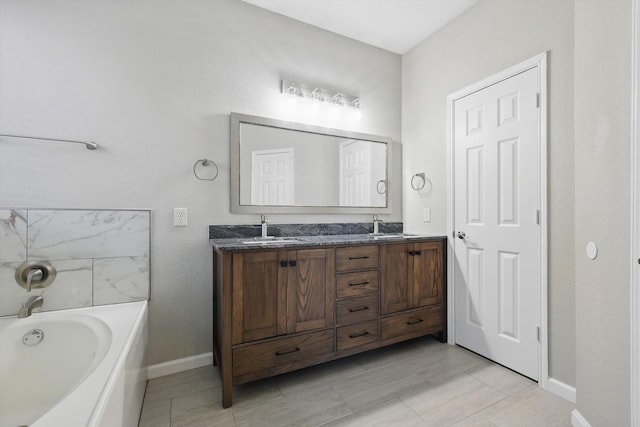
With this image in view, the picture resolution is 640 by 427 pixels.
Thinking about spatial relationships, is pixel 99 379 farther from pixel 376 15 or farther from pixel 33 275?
pixel 376 15

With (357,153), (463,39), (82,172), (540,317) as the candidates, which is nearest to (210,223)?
(82,172)

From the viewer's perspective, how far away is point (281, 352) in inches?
69.2

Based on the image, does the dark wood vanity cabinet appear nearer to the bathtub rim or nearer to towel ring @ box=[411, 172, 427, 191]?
towel ring @ box=[411, 172, 427, 191]

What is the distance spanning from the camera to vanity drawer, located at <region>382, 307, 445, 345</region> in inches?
84.0

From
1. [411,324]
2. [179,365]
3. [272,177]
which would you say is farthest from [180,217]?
[411,324]

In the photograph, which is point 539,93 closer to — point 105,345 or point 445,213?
point 445,213

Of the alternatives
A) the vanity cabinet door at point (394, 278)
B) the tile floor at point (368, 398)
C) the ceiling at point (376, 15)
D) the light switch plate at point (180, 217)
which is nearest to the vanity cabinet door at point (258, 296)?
the tile floor at point (368, 398)

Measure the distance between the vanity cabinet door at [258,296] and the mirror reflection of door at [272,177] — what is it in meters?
0.66

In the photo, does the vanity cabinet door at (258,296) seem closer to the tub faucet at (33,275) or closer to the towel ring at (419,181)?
the tub faucet at (33,275)

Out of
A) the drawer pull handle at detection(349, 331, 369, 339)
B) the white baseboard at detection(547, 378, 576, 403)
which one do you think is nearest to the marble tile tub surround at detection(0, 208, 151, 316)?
the drawer pull handle at detection(349, 331, 369, 339)

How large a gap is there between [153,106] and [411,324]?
7.93ft

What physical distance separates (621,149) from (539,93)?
76 centimetres

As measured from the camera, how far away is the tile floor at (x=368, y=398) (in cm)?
151

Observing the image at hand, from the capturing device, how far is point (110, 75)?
183cm
